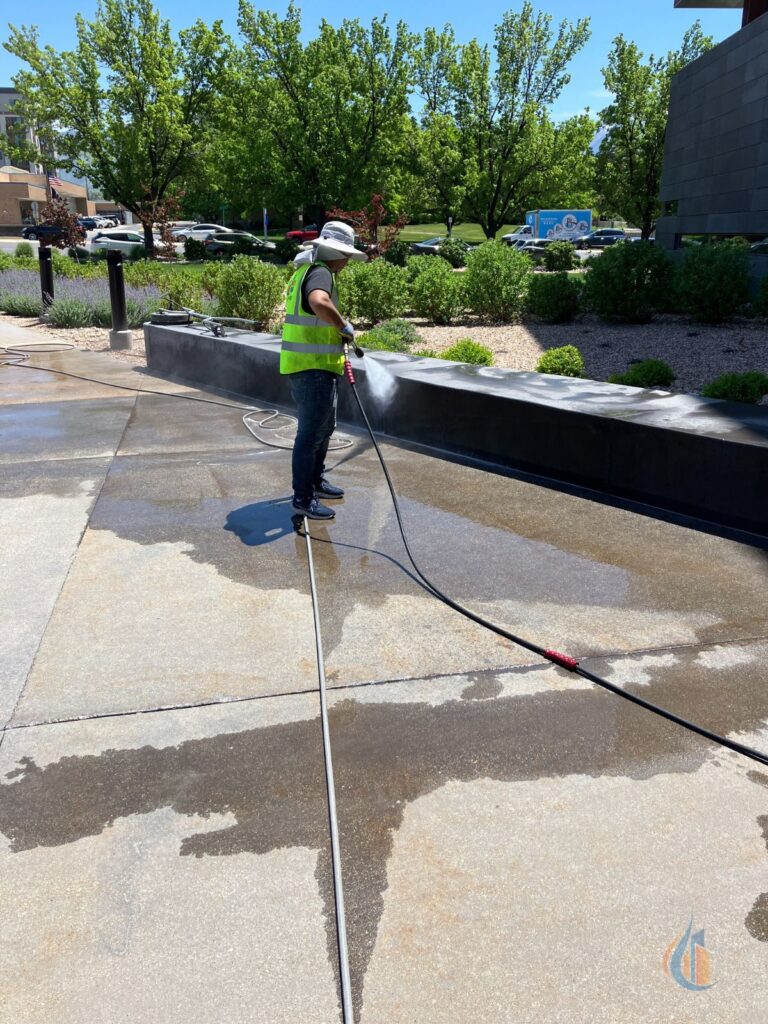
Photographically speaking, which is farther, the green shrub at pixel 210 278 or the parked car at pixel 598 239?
the parked car at pixel 598 239

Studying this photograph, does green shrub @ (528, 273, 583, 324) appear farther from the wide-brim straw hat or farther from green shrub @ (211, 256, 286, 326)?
the wide-brim straw hat

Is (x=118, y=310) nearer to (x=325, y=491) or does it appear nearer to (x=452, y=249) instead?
(x=325, y=491)

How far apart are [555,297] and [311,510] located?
855 centimetres

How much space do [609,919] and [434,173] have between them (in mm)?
40006

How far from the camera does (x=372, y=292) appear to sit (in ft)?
42.7

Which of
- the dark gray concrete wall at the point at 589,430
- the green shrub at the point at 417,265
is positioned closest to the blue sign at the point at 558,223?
the green shrub at the point at 417,265

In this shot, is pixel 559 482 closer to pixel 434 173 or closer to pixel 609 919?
pixel 609 919

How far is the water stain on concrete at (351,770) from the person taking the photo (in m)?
2.62

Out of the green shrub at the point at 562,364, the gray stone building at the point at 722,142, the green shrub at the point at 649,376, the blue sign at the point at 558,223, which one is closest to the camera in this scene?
the green shrub at the point at 649,376

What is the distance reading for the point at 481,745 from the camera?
3.09 metres

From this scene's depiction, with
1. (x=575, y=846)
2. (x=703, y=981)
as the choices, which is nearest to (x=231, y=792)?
(x=575, y=846)

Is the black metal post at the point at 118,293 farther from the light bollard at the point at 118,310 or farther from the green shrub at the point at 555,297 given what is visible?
the green shrub at the point at 555,297

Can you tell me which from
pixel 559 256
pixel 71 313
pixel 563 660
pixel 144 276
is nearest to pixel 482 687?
pixel 563 660

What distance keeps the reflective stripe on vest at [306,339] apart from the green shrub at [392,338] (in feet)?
15.0
